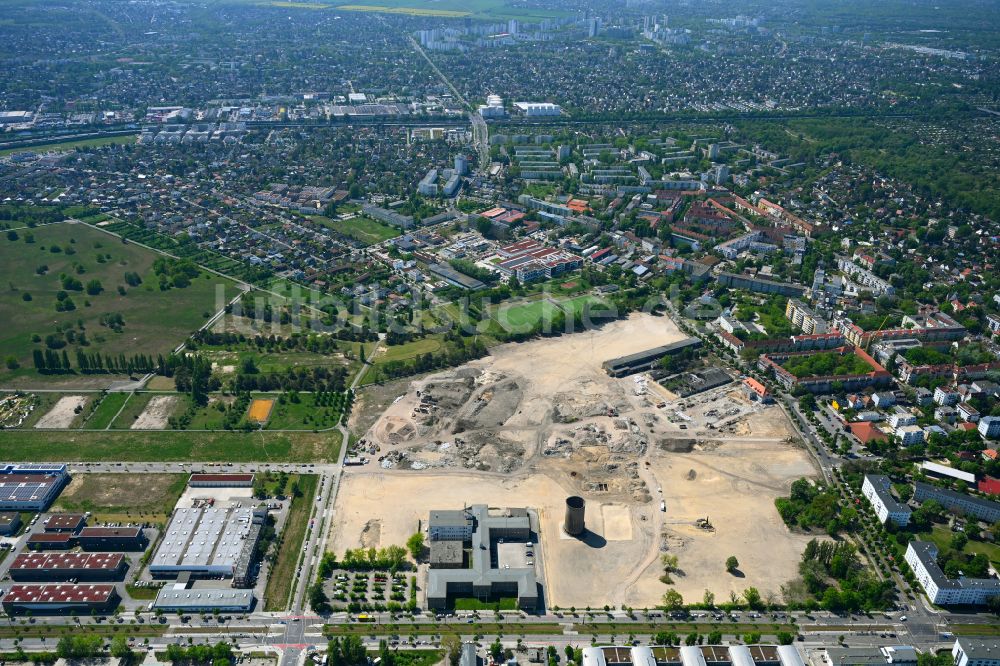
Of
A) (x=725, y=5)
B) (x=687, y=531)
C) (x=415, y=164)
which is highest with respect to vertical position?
(x=725, y=5)

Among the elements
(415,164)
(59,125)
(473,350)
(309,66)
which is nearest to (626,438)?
(473,350)

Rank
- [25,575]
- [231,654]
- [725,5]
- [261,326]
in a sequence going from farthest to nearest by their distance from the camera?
1. [725,5]
2. [261,326]
3. [25,575]
4. [231,654]

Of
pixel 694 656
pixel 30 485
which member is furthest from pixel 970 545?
pixel 30 485

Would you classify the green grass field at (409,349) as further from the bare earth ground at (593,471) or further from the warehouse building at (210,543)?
the warehouse building at (210,543)

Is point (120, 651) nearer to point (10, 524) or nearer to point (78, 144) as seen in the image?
point (10, 524)

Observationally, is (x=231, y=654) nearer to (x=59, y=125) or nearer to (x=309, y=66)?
(x=59, y=125)

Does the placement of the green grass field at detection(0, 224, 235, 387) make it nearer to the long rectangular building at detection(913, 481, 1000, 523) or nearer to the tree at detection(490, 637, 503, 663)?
the tree at detection(490, 637, 503, 663)
